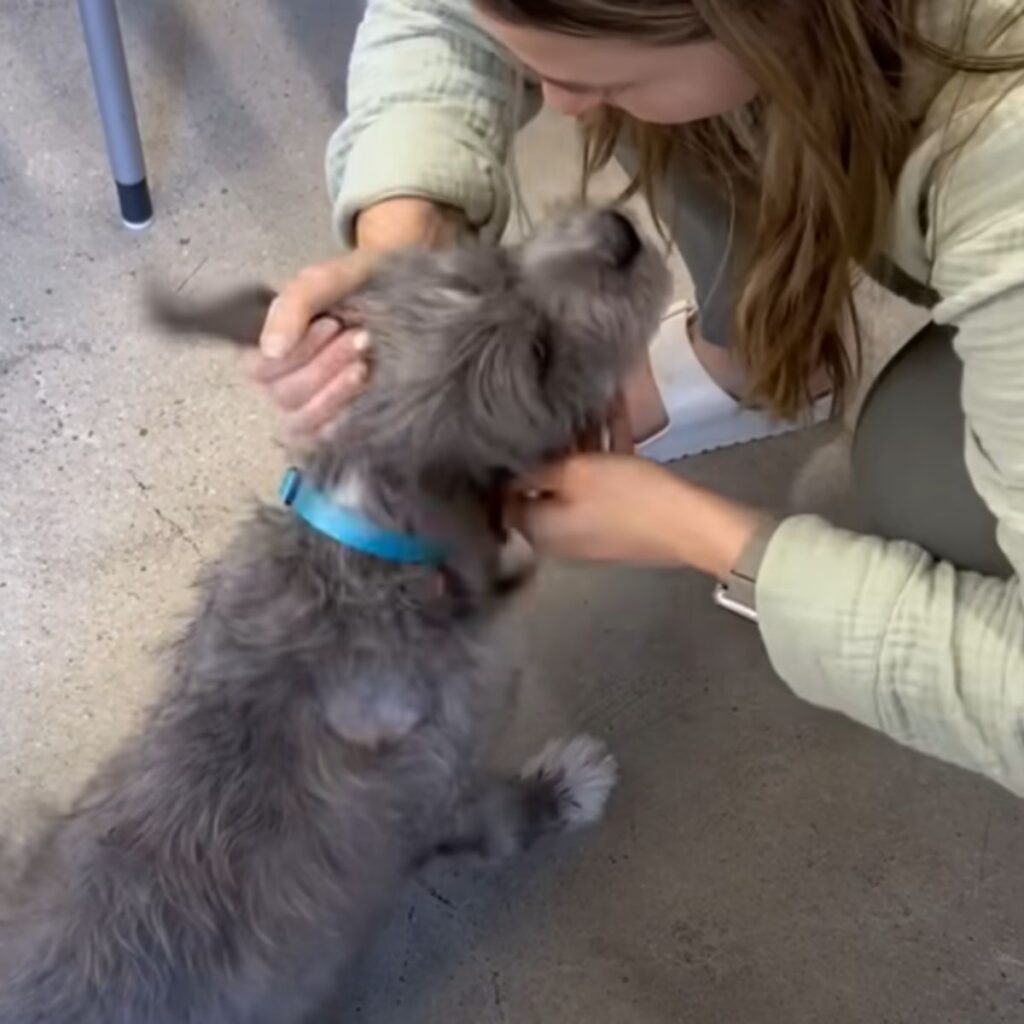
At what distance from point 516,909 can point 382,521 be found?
52cm

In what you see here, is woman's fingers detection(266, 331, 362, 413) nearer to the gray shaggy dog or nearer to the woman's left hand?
the gray shaggy dog

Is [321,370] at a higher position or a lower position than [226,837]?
higher

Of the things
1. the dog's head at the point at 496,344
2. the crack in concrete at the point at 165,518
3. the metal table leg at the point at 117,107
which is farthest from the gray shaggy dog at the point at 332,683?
the metal table leg at the point at 117,107

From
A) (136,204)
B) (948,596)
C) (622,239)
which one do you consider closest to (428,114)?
(622,239)

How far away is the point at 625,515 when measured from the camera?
1.10m

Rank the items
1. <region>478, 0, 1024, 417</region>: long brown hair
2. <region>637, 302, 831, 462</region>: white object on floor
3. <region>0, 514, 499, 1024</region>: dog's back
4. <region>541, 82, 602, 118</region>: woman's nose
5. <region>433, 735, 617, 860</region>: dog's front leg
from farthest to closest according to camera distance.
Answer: <region>637, 302, 831, 462</region>: white object on floor
<region>433, 735, 617, 860</region>: dog's front leg
<region>0, 514, 499, 1024</region>: dog's back
<region>541, 82, 602, 118</region>: woman's nose
<region>478, 0, 1024, 417</region>: long brown hair

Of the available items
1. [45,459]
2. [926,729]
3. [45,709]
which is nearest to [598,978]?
[926,729]

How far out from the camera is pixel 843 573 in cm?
102

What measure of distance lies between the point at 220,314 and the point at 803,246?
0.40 m

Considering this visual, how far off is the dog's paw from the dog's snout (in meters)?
0.54

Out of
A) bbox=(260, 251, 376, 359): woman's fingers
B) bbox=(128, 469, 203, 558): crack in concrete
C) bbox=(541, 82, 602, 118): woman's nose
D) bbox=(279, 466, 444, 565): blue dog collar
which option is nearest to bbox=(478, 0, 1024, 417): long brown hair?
bbox=(541, 82, 602, 118): woman's nose

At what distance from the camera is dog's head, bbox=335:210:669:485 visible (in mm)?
955

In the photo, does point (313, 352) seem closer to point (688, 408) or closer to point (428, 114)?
point (428, 114)

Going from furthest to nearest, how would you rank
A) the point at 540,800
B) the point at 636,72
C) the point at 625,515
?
the point at 540,800, the point at 625,515, the point at 636,72
